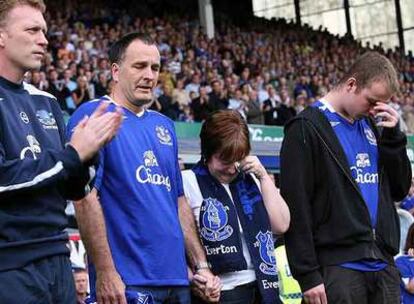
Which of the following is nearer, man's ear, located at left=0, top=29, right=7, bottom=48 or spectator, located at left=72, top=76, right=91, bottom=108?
man's ear, located at left=0, top=29, right=7, bottom=48

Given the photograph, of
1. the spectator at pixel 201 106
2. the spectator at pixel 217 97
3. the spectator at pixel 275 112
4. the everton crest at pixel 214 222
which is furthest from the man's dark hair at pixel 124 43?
the spectator at pixel 275 112

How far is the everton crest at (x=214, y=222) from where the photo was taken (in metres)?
4.12

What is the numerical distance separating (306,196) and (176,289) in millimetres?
863

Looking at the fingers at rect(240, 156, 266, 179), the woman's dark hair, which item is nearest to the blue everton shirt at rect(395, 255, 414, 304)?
the fingers at rect(240, 156, 266, 179)

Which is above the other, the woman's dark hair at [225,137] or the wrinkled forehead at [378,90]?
the wrinkled forehead at [378,90]

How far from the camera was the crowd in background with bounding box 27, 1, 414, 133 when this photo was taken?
1370 centimetres

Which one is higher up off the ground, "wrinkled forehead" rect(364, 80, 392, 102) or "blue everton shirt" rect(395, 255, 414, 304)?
"wrinkled forehead" rect(364, 80, 392, 102)

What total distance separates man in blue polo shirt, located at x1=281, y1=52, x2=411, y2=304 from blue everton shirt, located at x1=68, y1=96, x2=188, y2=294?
0.70 metres

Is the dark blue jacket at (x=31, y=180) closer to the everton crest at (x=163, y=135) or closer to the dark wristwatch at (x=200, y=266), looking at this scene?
the everton crest at (x=163, y=135)

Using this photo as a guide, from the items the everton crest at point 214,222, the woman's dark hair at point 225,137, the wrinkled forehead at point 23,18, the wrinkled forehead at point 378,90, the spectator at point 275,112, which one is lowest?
the everton crest at point 214,222

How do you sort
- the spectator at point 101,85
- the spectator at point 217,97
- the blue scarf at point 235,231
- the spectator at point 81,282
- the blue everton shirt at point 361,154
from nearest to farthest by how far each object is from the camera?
the blue scarf at point 235,231 < the blue everton shirt at point 361,154 < the spectator at point 81,282 < the spectator at point 101,85 < the spectator at point 217,97

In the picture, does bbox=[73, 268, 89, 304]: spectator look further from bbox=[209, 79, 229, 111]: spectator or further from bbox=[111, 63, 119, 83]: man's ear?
bbox=[209, 79, 229, 111]: spectator

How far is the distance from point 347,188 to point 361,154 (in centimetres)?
21

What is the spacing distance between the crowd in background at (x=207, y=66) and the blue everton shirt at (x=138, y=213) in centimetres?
662
